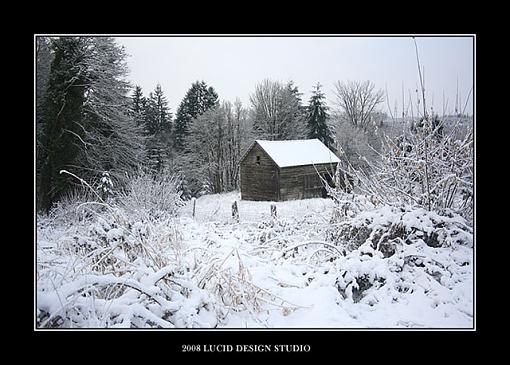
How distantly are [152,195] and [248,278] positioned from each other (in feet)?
4.89

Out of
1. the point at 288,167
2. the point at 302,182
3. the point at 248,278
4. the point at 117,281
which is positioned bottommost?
the point at 248,278

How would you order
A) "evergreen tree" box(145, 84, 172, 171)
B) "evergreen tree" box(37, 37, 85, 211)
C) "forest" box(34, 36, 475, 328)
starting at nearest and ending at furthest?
"forest" box(34, 36, 475, 328) < "evergreen tree" box(37, 37, 85, 211) < "evergreen tree" box(145, 84, 172, 171)

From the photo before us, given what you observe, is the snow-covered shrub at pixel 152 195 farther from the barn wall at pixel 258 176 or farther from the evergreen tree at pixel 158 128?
the barn wall at pixel 258 176

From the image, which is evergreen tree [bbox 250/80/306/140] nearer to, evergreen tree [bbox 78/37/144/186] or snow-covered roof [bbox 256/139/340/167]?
snow-covered roof [bbox 256/139/340/167]

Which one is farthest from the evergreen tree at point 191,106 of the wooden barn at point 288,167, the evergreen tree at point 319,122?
the evergreen tree at point 319,122

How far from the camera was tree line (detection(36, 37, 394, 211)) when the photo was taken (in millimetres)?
3281

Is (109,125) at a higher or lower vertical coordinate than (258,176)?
higher

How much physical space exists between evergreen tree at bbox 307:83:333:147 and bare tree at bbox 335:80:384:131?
196 mm

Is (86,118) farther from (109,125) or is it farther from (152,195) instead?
(152,195)

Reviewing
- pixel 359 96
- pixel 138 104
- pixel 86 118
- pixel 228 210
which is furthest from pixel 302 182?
pixel 86 118

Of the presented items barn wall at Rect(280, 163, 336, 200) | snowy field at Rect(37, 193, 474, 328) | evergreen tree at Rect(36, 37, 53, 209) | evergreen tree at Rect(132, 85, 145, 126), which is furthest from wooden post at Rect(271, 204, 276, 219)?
evergreen tree at Rect(36, 37, 53, 209)

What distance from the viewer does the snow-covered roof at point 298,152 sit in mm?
4148

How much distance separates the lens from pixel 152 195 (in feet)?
12.9

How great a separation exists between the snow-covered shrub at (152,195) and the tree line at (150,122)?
0.08 m
